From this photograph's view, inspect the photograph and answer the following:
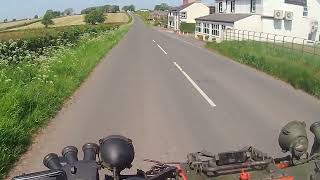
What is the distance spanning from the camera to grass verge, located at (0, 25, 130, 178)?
879 centimetres

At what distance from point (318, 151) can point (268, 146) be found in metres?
4.47

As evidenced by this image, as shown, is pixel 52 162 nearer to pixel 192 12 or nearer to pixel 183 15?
pixel 192 12

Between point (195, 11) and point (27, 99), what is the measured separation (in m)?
88.2

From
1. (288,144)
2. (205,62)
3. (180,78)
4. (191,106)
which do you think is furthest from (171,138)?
(205,62)

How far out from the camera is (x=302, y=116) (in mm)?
13094

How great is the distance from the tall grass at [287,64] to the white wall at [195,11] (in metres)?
63.0

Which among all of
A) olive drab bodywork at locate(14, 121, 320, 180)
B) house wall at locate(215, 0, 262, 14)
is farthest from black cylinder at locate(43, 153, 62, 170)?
house wall at locate(215, 0, 262, 14)

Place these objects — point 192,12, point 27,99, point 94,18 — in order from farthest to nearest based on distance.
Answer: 1. point 94,18
2. point 192,12
3. point 27,99

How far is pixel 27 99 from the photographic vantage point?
11.6 metres

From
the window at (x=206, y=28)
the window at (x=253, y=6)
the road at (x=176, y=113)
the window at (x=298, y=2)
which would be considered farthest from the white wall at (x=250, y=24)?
Result: the road at (x=176, y=113)

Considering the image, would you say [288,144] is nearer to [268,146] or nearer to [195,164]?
[195,164]

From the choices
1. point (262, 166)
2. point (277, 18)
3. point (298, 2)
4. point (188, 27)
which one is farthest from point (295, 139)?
point (188, 27)

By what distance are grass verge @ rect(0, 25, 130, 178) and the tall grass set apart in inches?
345

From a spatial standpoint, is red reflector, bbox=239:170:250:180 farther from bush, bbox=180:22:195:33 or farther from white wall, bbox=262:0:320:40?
bush, bbox=180:22:195:33
